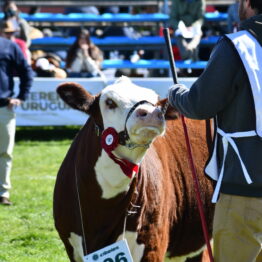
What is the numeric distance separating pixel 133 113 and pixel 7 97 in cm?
458

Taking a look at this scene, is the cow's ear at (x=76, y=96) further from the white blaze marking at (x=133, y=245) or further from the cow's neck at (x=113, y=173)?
the white blaze marking at (x=133, y=245)

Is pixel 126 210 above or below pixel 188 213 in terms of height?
above

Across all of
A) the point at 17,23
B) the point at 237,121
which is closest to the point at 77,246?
the point at 237,121

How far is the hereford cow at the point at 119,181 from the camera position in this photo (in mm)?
4359

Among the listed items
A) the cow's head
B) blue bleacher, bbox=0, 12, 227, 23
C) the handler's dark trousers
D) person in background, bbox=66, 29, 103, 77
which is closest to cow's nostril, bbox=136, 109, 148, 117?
the cow's head

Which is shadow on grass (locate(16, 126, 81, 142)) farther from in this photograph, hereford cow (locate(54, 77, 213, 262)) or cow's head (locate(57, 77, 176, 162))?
cow's head (locate(57, 77, 176, 162))

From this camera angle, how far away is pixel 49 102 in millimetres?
13617

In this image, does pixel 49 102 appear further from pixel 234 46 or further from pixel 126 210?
pixel 234 46

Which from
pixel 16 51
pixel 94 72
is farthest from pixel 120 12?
pixel 16 51

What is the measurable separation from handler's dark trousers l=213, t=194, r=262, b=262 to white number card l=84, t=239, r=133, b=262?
797 mm

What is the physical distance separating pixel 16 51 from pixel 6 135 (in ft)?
3.19

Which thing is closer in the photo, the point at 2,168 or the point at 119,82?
the point at 119,82

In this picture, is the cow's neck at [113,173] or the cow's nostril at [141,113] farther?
the cow's neck at [113,173]

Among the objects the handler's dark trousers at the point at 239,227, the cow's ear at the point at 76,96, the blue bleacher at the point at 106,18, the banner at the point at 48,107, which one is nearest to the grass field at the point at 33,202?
the banner at the point at 48,107
